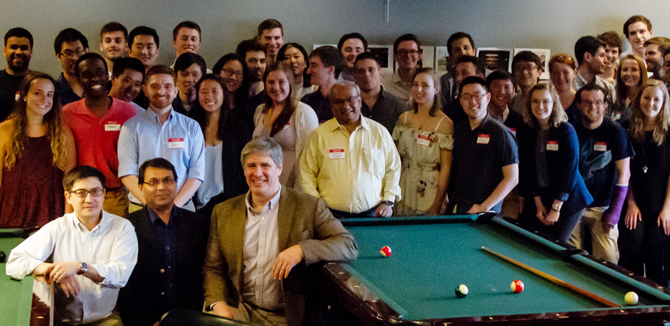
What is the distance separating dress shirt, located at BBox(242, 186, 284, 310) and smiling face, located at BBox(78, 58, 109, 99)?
1791 mm

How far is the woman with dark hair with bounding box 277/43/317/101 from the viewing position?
4.56 metres

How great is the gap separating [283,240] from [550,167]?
8.21ft

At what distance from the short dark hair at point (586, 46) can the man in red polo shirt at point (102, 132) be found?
3.91m

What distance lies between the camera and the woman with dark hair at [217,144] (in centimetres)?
404

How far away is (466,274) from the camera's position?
2.52m

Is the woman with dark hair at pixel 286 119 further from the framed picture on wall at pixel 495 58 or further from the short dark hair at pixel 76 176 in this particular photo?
the framed picture on wall at pixel 495 58

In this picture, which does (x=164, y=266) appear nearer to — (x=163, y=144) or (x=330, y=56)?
(x=163, y=144)

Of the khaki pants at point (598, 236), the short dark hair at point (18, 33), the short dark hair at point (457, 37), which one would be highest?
the short dark hair at point (457, 37)

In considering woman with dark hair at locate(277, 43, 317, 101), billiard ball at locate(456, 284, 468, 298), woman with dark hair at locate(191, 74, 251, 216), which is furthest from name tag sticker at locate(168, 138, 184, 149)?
billiard ball at locate(456, 284, 468, 298)

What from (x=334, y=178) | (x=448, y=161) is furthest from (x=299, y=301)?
(x=448, y=161)

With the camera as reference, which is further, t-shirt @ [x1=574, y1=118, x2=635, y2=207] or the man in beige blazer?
t-shirt @ [x1=574, y1=118, x2=635, y2=207]

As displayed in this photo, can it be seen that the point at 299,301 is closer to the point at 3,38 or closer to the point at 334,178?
the point at 334,178

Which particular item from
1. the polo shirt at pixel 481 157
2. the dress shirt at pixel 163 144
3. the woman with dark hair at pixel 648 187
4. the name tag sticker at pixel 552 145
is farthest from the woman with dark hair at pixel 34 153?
the woman with dark hair at pixel 648 187

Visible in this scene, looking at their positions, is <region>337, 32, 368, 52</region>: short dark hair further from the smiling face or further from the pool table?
the pool table
